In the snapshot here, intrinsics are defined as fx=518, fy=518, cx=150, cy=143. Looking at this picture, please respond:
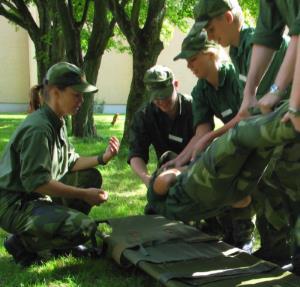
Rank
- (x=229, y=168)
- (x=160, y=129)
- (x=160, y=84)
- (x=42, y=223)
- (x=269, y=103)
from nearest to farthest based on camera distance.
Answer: (x=269, y=103) → (x=229, y=168) → (x=42, y=223) → (x=160, y=84) → (x=160, y=129)

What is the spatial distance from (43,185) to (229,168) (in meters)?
1.12

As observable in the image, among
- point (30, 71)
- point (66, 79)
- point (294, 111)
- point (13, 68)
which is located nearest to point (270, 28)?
point (294, 111)

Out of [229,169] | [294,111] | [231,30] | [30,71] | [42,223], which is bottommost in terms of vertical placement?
[30,71]

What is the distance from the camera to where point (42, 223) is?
10.0 feet

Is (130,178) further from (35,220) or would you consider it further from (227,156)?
(227,156)

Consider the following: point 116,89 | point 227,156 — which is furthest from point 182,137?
point 116,89

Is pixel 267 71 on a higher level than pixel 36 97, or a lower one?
higher

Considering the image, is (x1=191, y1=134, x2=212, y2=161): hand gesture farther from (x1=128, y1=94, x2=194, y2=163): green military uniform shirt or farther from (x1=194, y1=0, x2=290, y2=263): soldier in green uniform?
(x1=128, y1=94, x2=194, y2=163): green military uniform shirt

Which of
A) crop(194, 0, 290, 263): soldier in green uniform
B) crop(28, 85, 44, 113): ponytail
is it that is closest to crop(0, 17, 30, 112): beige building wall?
crop(28, 85, 44, 113): ponytail

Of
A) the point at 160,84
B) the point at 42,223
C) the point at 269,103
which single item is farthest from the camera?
the point at 160,84

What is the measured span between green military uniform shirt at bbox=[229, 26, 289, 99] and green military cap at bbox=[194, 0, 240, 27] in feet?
0.74

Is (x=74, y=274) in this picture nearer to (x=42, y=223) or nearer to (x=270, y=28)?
(x=42, y=223)

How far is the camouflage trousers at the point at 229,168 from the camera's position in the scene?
7.35 feet

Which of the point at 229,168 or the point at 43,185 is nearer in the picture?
the point at 229,168
